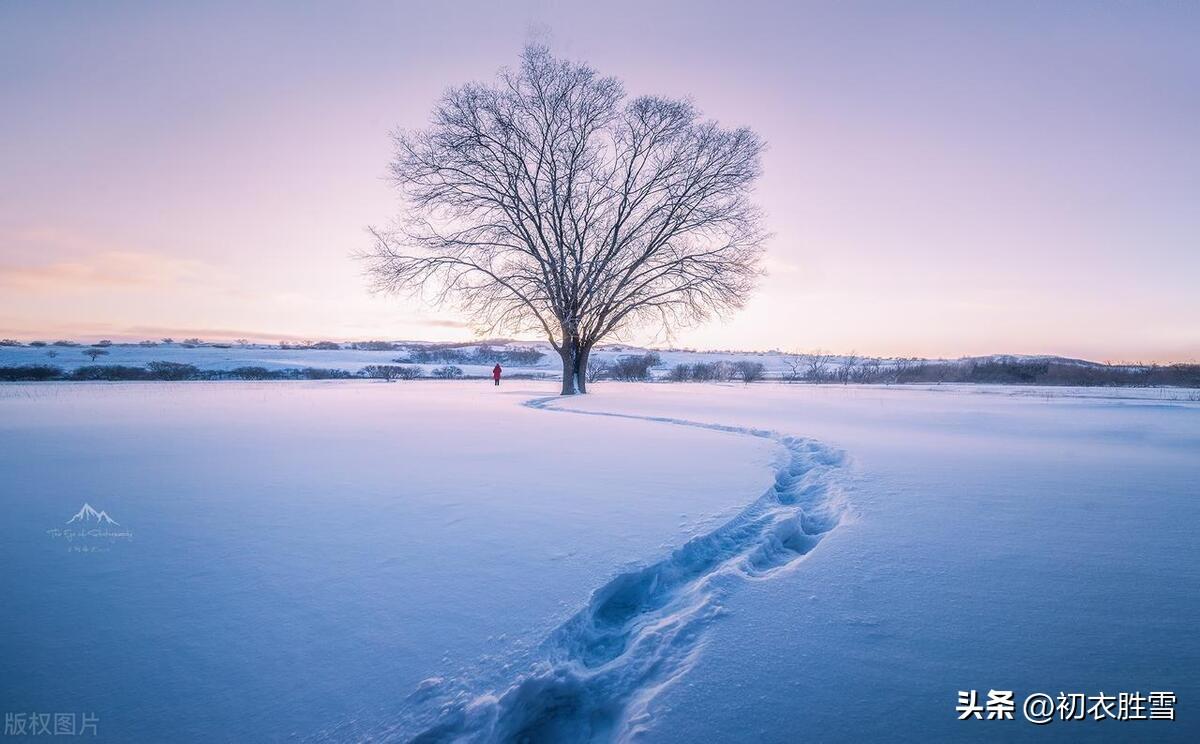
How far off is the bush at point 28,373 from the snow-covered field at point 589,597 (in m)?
30.8

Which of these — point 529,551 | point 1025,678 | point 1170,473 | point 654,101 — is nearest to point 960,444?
point 1170,473

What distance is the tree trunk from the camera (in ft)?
62.1

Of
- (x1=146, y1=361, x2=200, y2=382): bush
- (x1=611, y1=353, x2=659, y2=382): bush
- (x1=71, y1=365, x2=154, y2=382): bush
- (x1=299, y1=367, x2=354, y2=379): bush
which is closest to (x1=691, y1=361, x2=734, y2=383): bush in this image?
(x1=611, y1=353, x2=659, y2=382): bush

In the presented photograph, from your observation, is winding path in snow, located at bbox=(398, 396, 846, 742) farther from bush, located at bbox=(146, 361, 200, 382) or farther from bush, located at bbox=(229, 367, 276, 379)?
bush, located at bbox=(229, 367, 276, 379)

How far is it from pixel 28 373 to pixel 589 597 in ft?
126

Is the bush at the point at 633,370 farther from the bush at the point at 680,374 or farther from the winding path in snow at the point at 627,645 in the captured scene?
the winding path in snow at the point at 627,645

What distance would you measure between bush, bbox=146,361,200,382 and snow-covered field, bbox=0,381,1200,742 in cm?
3164

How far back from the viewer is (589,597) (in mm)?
2447

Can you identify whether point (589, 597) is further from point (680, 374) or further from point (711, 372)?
point (711, 372)

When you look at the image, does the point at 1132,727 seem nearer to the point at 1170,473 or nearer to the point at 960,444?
the point at 1170,473

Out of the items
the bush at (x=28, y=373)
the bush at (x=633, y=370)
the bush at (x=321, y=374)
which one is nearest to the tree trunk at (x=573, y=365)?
the bush at (x=633, y=370)

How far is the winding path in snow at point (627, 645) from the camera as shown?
67.4 inches

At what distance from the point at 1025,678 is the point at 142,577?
165 inches

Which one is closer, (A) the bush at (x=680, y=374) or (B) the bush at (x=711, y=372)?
(A) the bush at (x=680, y=374)
